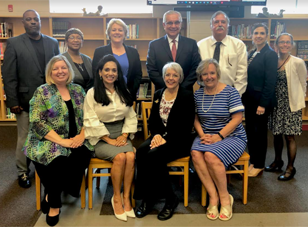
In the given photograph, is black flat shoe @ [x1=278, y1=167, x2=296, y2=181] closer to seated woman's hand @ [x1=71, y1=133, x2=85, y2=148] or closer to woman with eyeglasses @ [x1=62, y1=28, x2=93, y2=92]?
seated woman's hand @ [x1=71, y1=133, x2=85, y2=148]

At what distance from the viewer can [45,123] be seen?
2.23m

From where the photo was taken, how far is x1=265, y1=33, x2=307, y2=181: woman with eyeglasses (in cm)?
282

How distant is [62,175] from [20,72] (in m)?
1.21

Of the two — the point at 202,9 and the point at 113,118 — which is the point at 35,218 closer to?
the point at 113,118

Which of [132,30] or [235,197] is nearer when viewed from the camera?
[235,197]

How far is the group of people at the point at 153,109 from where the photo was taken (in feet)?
7.29

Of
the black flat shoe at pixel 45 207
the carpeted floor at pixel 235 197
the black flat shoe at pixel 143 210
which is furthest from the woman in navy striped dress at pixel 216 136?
the black flat shoe at pixel 45 207

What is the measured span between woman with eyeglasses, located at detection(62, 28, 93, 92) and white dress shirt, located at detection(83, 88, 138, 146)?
1.40 feet

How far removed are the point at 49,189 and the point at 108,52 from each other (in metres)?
1.40

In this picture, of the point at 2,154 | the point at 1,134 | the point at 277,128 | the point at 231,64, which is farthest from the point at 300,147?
the point at 1,134

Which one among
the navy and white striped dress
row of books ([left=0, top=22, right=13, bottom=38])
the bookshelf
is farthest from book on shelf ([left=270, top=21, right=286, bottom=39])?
row of books ([left=0, top=22, right=13, bottom=38])

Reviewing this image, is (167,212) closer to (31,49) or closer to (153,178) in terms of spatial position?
(153,178)

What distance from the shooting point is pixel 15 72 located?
2.68 metres

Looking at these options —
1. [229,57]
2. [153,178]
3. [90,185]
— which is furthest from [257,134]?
[90,185]
